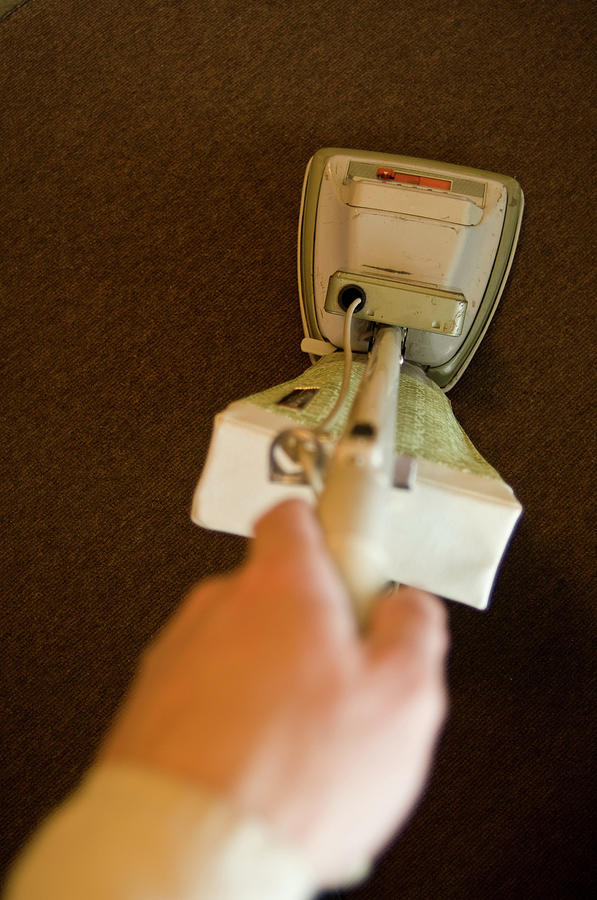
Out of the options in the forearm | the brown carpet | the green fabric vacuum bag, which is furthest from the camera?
the brown carpet

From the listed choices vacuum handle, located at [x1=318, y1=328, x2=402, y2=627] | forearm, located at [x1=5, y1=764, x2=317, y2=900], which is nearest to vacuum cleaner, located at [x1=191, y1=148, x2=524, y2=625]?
vacuum handle, located at [x1=318, y1=328, x2=402, y2=627]

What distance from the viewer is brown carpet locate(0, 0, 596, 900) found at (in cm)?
124

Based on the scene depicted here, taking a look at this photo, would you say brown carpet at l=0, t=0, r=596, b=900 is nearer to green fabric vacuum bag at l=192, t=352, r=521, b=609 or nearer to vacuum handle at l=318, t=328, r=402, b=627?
green fabric vacuum bag at l=192, t=352, r=521, b=609

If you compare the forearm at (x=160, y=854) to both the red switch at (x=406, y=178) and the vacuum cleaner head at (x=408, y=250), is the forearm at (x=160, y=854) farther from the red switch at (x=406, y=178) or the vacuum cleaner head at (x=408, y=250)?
the red switch at (x=406, y=178)

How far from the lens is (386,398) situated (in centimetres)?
55

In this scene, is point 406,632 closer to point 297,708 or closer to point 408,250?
point 297,708

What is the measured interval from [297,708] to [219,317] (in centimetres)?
111

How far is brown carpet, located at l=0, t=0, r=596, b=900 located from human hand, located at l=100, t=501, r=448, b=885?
978mm

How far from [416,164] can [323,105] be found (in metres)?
0.34

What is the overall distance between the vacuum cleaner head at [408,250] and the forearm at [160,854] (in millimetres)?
754

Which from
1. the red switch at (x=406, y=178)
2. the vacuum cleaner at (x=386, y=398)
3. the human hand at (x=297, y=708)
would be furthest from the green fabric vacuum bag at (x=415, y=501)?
the red switch at (x=406, y=178)

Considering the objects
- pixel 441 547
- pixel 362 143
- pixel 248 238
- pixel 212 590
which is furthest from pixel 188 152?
pixel 212 590

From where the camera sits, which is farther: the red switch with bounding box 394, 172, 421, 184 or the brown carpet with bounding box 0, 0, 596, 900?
the brown carpet with bounding box 0, 0, 596, 900

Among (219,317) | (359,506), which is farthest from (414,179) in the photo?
(359,506)
